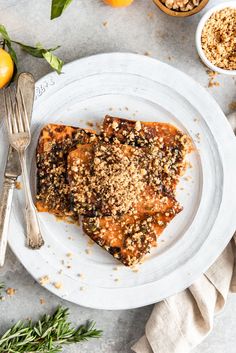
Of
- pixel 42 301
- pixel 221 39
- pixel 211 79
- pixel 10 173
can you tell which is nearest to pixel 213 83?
pixel 211 79

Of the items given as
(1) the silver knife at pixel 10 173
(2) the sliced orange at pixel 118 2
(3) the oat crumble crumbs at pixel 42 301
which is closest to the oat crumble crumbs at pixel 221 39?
(2) the sliced orange at pixel 118 2

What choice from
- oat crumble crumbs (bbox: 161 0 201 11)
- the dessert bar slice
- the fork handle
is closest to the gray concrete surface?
oat crumble crumbs (bbox: 161 0 201 11)

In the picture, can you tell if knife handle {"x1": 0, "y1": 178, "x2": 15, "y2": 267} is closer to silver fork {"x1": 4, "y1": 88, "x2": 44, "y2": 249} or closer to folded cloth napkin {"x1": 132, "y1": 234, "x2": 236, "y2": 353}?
silver fork {"x1": 4, "y1": 88, "x2": 44, "y2": 249}

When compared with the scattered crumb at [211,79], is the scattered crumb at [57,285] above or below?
below

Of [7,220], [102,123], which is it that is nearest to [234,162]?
[102,123]

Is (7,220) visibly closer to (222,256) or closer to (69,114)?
(69,114)

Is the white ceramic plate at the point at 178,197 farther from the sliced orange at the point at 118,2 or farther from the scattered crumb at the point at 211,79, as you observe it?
the sliced orange at the point at 118,2
